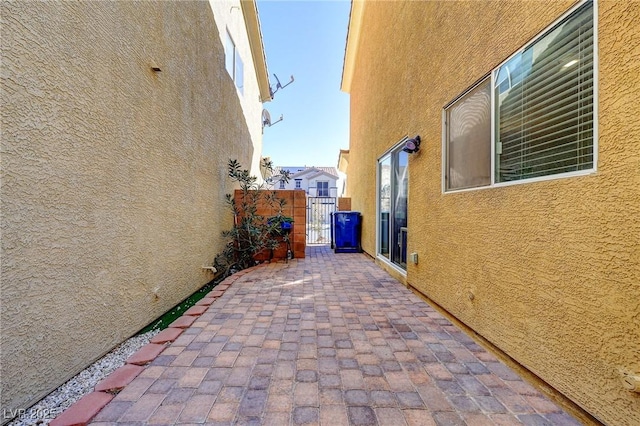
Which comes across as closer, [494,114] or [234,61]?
[494,114]

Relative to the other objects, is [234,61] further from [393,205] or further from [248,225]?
[393,205]

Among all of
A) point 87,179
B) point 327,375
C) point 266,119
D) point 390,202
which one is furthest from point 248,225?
point 266,119

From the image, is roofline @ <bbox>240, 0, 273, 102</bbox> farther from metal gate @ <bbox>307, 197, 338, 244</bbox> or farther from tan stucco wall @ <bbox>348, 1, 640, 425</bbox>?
tan stucco wall @ <bbox>348, 1, 640, 425</bbox>

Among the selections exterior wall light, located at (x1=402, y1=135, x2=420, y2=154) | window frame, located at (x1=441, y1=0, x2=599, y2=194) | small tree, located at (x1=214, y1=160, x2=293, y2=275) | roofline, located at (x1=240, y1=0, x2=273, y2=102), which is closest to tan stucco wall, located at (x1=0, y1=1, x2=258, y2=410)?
small tree, located at (x1=214, y1=160, x2=293, y2=275)

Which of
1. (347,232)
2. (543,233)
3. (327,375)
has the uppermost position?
(543,233)

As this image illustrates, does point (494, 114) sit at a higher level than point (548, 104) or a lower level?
higher

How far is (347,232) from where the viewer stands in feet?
27.7

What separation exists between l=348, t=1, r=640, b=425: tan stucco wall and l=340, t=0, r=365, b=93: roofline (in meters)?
6.09

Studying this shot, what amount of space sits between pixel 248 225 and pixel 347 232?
333 cm

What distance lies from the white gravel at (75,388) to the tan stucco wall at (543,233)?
3.26 m

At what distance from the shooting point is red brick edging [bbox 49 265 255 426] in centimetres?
170

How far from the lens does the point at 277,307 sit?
12.2ft

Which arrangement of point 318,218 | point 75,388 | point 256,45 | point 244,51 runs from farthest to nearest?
point 318,218, point 256,45, point 244,51, point 75,388

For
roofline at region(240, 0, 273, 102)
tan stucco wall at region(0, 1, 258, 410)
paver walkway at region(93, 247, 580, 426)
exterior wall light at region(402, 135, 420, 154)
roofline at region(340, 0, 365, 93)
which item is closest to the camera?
tan stucco wall at region(0, 1, 258, 410)
